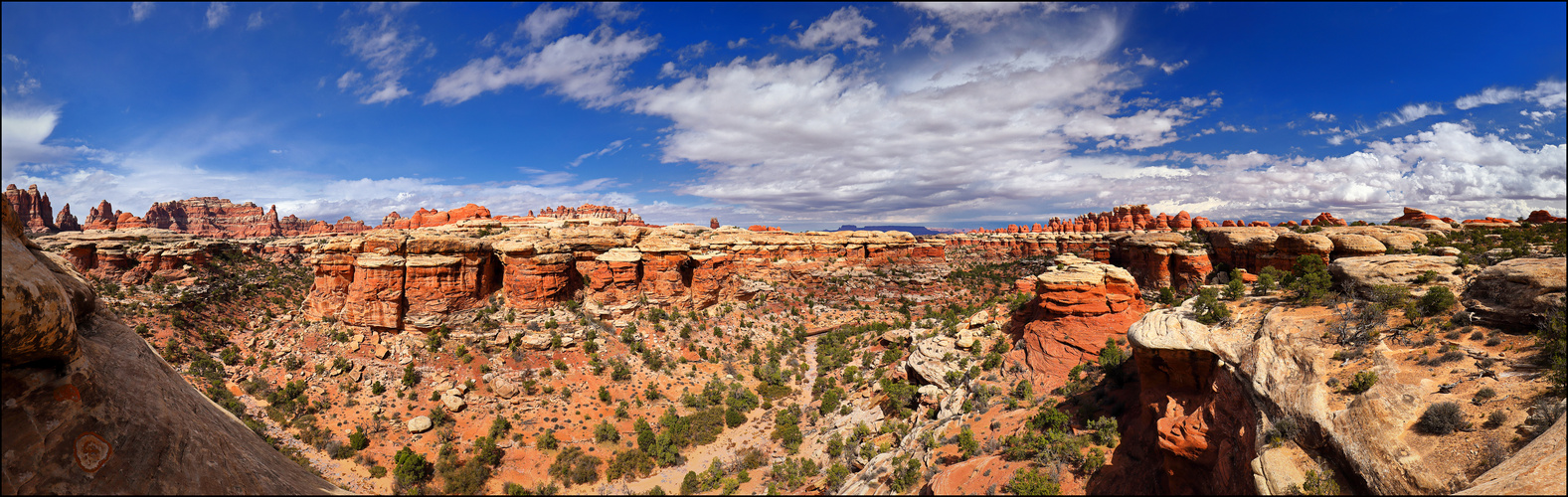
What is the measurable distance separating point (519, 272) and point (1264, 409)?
103ft

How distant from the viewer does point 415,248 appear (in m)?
25.0

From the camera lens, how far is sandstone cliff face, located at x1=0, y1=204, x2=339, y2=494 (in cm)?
299

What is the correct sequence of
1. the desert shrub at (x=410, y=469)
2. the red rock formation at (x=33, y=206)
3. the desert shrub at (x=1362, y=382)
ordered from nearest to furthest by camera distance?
the desert shrub at (x=1362, y=382) < the desert shrub at (x=410, y=469) < the red rock formation at (x=33, y=206)

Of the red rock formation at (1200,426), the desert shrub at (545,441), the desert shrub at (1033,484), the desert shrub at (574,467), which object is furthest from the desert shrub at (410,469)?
the red rock formation at (1200,426)

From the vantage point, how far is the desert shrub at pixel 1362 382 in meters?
8.16

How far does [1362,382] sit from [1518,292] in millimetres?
3755

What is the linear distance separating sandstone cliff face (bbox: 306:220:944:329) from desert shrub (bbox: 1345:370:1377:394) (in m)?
30.2

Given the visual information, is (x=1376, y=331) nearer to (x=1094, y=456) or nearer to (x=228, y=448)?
(x=1094, y=456)

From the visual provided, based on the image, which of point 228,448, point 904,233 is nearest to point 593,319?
point 228,448

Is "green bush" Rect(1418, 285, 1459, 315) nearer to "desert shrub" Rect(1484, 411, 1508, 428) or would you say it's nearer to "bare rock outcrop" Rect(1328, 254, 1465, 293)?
"bare rock outcrop" Rect(1328, 254, 1465, 293)

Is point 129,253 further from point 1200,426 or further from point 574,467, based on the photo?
point 1200,426

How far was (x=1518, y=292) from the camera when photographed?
8.54 m

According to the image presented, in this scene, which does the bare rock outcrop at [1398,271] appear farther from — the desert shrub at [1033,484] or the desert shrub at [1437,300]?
the desert shrub at [1033,484]

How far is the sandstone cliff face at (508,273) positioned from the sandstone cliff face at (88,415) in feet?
77.8
